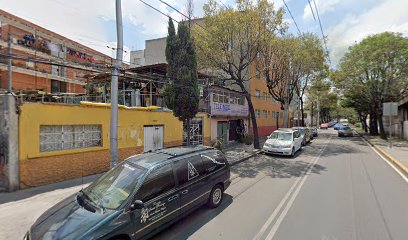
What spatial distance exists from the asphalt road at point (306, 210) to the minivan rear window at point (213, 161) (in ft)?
3.35

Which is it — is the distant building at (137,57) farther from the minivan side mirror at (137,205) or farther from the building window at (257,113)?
the minivan side mirror at (137,205)

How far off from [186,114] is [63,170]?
5405 millimetres

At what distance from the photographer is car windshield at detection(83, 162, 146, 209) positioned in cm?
416

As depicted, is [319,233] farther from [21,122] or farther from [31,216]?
[21,122]

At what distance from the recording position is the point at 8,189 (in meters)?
7.23

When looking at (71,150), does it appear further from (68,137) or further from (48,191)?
(48,191)

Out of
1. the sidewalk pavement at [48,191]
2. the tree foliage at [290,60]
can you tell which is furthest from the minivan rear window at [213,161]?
the tree foliage at [290,60]

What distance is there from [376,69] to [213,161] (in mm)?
24419

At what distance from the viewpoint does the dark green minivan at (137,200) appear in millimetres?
3625

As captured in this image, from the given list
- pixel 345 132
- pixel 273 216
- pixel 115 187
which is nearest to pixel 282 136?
pixel 273 216

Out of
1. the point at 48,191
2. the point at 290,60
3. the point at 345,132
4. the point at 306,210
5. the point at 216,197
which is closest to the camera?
the point at 306,210

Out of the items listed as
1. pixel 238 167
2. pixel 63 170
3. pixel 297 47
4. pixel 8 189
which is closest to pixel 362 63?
pixel 297 47

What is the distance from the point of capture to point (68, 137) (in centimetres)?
891

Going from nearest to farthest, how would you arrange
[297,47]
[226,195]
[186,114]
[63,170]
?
[226,195] < [63,170] < [186,114] < [297,47]
